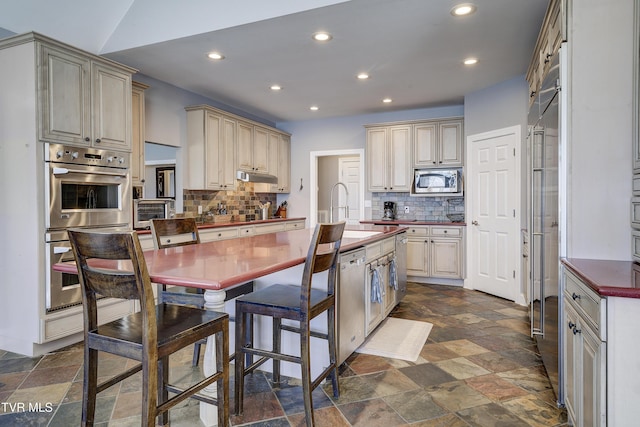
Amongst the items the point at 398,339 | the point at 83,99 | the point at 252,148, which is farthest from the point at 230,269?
the point at 252,148

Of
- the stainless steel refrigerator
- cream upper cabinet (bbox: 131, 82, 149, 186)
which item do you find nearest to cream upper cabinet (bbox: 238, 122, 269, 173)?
cream upper cabinet (bbox: 131, 82, 149, 186)

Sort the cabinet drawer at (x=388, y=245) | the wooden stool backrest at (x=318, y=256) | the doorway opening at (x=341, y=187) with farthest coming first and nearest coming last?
1. the doorway opening at (x=341, y=187)
2. the cabinet drawer at (x=388, y=245)
3. the wooden stool backrest at (x=318, y=256)

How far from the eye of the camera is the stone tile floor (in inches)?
78.5

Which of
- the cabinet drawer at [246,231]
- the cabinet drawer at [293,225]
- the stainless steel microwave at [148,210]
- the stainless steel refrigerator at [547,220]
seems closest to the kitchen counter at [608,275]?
the stainless steel refrigerator at [547,220]

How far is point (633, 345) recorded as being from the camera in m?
1.32

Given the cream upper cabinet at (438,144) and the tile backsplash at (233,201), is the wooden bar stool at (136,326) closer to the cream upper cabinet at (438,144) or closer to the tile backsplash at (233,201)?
the tile backsplash at (233,201)

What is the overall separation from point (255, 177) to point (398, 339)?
3237 millimetres

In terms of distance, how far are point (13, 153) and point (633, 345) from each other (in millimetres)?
3879

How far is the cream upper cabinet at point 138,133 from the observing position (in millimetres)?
3889

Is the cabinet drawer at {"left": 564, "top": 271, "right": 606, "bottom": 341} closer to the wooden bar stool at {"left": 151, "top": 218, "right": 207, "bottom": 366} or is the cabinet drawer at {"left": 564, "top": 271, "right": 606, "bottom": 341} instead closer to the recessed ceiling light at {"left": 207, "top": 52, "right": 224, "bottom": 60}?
the wooden bar stool at {"left": 151, "top": 218, "right": 207, "bottom": 366}

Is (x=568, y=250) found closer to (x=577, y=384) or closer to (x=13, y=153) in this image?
(x=577, y=384)

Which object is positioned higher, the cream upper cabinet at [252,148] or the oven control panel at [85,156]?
the cream upper cabinet at [252,148]

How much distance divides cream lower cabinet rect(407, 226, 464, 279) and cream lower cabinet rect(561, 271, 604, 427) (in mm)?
3341

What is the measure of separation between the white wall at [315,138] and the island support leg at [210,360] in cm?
499
